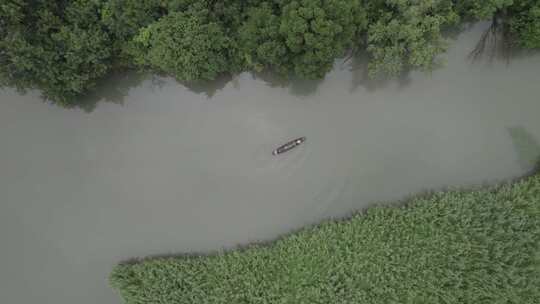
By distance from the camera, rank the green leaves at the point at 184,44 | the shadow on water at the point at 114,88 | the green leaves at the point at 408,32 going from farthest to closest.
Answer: the shadow on water at the point at 114,88
the green leaves at the point at 184,44
the green leaves at the point at 408,32

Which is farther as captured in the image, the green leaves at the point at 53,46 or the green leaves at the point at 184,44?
the green leaves at the point at 184,44

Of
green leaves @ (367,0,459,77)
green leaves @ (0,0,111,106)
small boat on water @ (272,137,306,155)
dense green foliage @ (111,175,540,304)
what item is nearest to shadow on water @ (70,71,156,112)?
green leaves @ (0,0,111,106)

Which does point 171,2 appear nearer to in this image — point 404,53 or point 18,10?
point 18,10

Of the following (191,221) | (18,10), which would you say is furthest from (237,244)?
(18,10)

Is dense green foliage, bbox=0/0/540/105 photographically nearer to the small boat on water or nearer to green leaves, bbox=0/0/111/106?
green leaves, bbox=0/0/111/106

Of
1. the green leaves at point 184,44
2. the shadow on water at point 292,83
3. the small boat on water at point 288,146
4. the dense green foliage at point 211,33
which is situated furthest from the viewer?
the shadow on water at point 292,83

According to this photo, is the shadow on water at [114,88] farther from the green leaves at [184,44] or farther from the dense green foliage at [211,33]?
the green leaves at [184,44]

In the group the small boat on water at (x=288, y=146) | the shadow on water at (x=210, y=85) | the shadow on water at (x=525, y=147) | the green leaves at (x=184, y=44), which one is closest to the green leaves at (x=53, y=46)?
the green leaves at (x=184, y=44)
